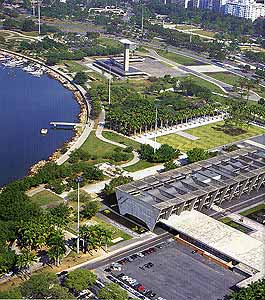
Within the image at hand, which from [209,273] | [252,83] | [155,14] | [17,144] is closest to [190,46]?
[252,83]

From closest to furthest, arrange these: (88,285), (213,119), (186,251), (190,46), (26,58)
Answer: (88,285) → (186,251) → (213,119) → (26,58) → (190,46)

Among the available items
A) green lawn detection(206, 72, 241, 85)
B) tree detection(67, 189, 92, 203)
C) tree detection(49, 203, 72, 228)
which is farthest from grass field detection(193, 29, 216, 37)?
tree detection(49, 203, 72, 228)

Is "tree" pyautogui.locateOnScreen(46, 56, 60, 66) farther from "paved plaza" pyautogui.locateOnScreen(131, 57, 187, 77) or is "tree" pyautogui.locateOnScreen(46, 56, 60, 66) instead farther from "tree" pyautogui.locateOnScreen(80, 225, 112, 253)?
"tree" pyautogui.locateOnScreen(80, 225, 112, 253)

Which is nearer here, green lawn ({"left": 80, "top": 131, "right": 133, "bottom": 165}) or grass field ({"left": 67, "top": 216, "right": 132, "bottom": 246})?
grass field ({"left": 67, "top": 216, "right": 132, "bottom": 246})

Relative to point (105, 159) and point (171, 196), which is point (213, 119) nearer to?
point (105, 159)

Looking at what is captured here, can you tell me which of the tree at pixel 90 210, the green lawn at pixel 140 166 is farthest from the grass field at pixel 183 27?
the tree at pixel 90 210

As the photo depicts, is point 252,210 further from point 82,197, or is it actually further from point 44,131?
point 44,131
